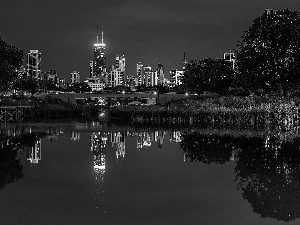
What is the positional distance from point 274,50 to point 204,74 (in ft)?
162

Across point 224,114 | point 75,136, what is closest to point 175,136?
point 75,136

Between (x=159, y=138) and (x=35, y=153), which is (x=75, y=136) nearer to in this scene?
(x=159, y=138)

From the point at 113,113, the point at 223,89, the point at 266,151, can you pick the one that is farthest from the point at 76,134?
the point at 223,89

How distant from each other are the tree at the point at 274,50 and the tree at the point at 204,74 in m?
38.4

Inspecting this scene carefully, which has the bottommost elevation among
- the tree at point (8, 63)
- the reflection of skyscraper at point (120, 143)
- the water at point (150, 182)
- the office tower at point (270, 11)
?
the water at point (150, 182)

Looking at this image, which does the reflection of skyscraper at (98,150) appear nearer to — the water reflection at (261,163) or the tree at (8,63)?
the water reflection at (261,163)

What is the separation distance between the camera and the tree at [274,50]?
59.8 meters

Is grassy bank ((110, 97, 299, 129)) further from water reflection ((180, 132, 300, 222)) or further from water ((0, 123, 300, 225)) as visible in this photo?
water ((0, 123, 300, 225))

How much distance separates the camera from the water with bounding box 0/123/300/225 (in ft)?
46.3

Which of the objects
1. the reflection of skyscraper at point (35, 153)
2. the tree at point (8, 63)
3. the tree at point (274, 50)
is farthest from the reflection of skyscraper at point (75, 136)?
the tree at point (8, 63)

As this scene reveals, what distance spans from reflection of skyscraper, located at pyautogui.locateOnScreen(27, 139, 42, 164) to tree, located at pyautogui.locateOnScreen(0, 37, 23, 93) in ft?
134

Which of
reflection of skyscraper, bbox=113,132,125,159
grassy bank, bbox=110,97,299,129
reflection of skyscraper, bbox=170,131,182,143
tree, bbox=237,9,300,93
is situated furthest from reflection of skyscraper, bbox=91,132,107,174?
tree, bbox=237,9,300,93

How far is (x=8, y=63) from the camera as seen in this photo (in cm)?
7312

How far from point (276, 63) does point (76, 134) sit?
2846 cm
